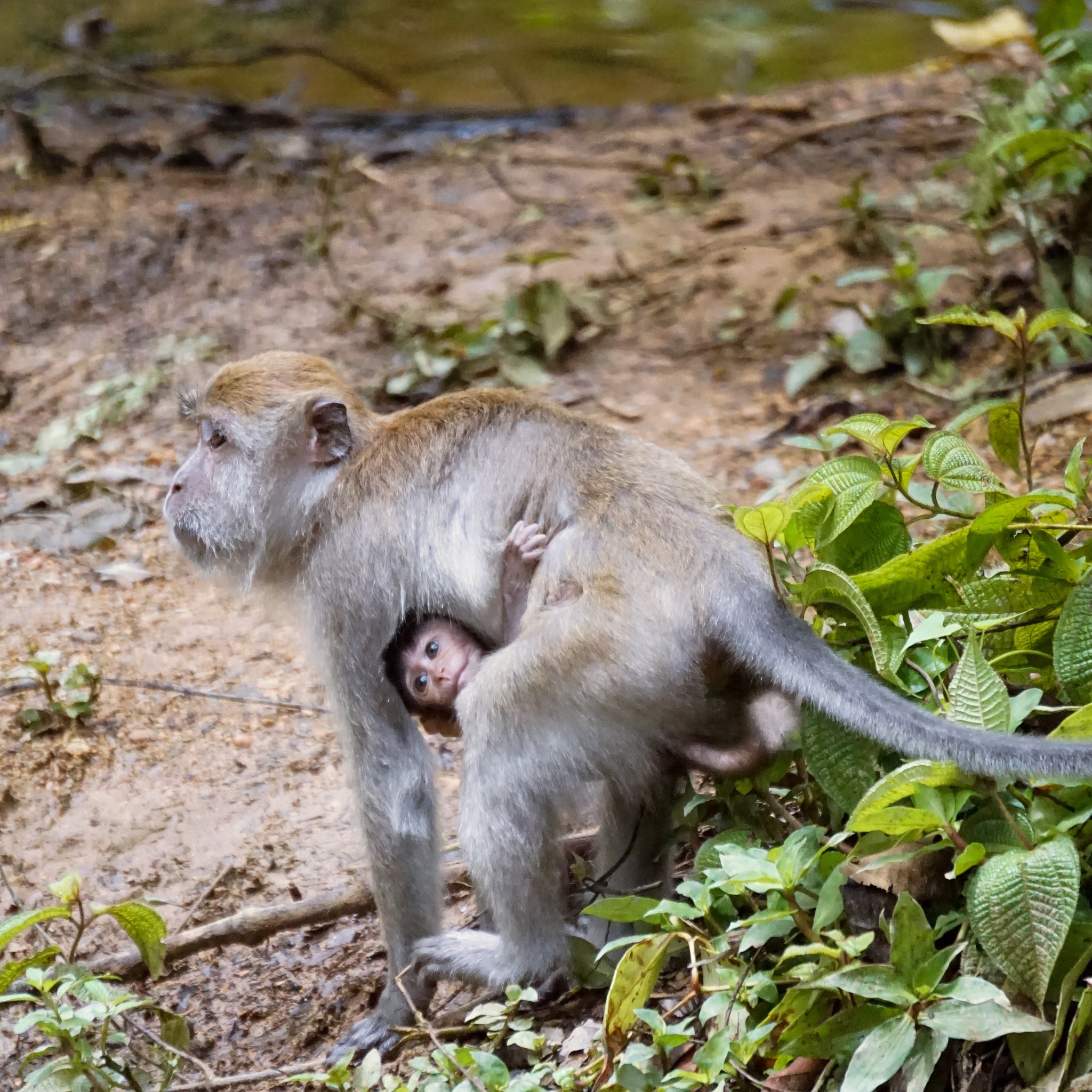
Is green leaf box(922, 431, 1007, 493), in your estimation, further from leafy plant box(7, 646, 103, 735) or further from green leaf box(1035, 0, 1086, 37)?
green leaf box(1035, 0, 1086, 37)

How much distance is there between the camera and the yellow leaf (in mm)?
9148

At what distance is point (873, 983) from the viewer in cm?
245

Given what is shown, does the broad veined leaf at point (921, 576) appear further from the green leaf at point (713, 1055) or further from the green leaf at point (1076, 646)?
the green leaf at point (713, 1055)

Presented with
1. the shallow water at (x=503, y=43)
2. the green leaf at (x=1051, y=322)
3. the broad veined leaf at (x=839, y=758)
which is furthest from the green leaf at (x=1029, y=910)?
the shallow water at (x=503, y=43)

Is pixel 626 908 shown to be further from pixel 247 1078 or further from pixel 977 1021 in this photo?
pixel 247 1078

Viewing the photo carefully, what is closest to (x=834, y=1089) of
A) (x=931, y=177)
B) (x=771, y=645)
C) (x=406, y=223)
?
(x=771, y=645)

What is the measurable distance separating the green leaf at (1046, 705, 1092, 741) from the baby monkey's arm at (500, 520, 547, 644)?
130 cm

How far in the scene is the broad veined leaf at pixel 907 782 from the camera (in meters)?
2.54

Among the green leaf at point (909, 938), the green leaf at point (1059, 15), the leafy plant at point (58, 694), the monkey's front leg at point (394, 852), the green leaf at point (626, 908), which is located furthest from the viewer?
the green leaf at point (1059, 15)

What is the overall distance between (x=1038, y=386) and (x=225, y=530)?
10.7 feet

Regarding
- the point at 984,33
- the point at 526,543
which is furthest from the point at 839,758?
the point at 984,33

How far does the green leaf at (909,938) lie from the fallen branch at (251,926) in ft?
5.06

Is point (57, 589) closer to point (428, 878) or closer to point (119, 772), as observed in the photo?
point (119, 772)

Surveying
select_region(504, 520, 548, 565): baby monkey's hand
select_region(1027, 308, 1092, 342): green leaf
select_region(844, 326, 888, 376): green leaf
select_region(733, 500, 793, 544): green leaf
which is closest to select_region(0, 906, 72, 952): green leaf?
select_region(504, 520, 548, 565): baby monkey's hand
